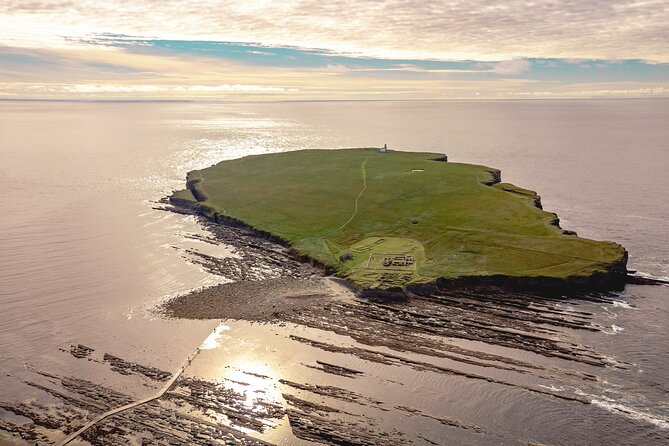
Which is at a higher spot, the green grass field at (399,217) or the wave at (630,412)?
the green grass field at (399,217)

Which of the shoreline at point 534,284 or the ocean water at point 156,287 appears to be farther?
the shoreline at point 534,284

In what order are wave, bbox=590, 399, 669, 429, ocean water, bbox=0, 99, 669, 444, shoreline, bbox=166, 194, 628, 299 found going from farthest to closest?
shoreline, bbox=166, 194, 628, 299
ocean water, bbox=0, 99, 669, 444
wave, bbox=590, 399, 669, 429

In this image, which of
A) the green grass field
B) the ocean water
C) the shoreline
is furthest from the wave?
the green grass field

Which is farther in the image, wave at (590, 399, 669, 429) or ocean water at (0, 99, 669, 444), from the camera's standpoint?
ocean water at (0, 99, 669, 444)

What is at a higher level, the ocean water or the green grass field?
the green grass field

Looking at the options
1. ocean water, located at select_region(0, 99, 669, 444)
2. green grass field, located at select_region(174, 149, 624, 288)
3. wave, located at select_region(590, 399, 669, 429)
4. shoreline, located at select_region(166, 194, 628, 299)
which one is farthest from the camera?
green grass field, located at select_region(174, 149, 624, 288)

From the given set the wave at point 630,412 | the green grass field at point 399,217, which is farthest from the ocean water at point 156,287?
the green grass field at point 399,217

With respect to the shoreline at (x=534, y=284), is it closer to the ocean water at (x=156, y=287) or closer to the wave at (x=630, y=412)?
the ocean water at (x=156, y=287)

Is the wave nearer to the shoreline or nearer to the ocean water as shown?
the ocean water

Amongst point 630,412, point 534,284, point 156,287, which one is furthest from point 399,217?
point 630,412
